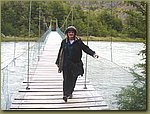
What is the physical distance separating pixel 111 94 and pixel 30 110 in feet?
2.22

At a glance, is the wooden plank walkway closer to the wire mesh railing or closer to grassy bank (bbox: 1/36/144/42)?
the wire mesh railing

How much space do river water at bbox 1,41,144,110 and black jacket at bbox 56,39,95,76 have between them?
0.05 meters

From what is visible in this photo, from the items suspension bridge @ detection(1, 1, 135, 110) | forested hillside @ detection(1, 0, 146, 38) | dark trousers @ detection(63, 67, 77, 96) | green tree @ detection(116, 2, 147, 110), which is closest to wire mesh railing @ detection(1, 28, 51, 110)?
suspension bridge @ detection(1, 1, 135, 110)

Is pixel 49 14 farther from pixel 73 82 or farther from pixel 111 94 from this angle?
pixel 111 94

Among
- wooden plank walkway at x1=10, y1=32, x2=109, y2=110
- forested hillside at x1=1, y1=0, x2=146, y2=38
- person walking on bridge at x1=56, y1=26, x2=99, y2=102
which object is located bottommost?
wooden plank walkway at x1=10, y1=32, x2=109, y2=110

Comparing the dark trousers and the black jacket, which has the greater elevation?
the black jacket

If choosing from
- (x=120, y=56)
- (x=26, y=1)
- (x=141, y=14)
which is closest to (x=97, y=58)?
(x=120, y=56)

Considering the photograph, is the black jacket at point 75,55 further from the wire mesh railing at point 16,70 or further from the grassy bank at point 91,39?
the wire mesh railing at point 16,70

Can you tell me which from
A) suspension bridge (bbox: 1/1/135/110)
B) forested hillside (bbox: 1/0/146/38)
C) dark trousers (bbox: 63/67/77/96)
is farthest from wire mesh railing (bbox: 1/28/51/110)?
dark trousers (bbox: 63/67/77/96)

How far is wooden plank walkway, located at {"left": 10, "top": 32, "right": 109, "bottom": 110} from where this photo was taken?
3.48 m

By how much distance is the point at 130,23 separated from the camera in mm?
3660

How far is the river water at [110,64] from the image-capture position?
357cm

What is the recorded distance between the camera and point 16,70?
3541 millimetres

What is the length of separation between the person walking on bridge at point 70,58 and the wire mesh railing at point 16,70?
186 millimetres
